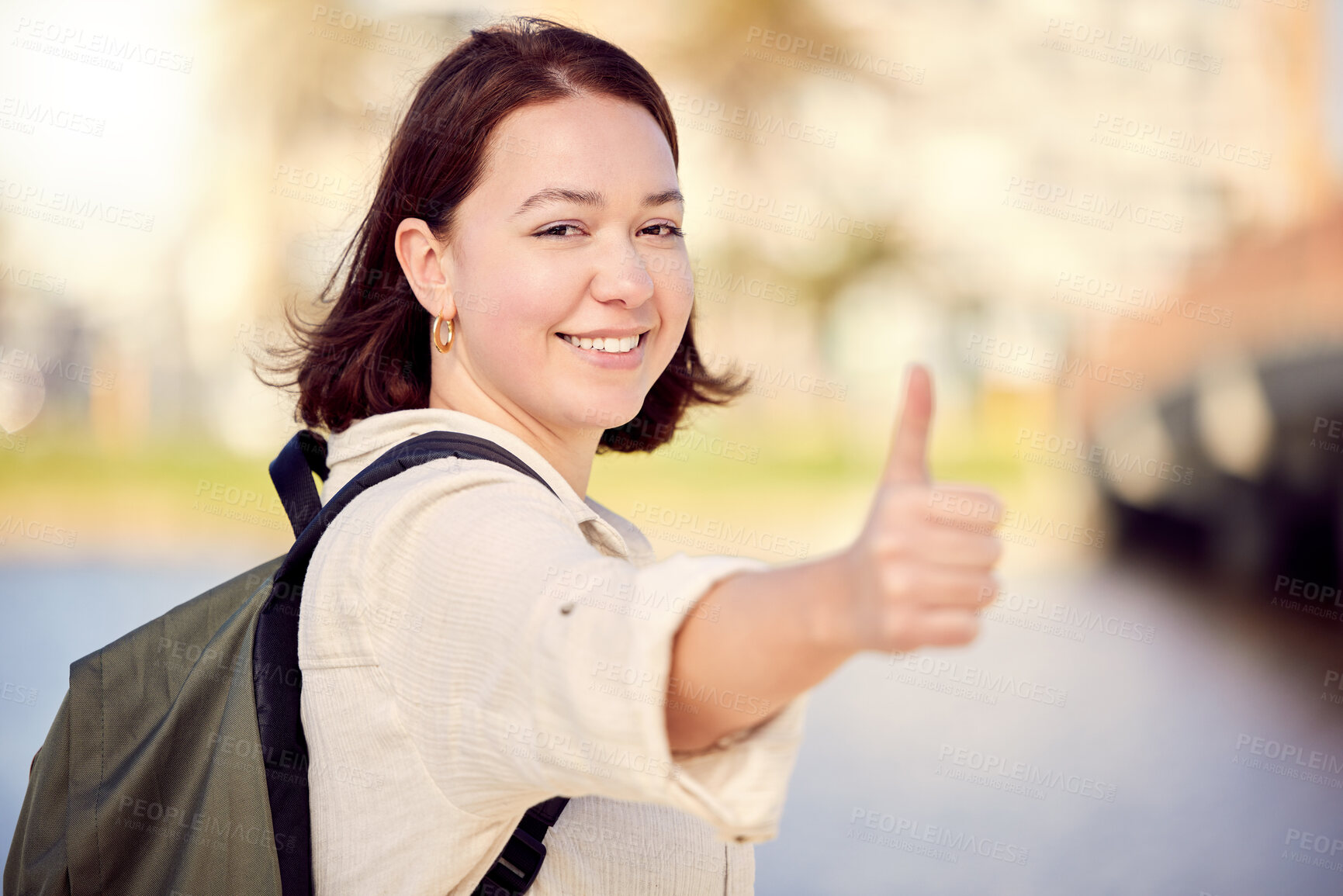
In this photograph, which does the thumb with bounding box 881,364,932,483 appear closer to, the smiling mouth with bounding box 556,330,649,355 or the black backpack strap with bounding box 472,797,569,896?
the black backpack strap with bounding box 472,797,569,896

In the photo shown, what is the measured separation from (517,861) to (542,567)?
1.32 ft

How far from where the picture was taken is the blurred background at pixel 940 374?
469 cm

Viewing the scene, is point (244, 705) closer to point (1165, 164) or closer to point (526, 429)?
point (526, 429)

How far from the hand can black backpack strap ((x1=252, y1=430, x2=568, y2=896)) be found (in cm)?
46

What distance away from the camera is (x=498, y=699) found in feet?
3.06

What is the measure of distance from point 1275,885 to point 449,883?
3.74 m

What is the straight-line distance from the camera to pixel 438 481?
1.07 m
